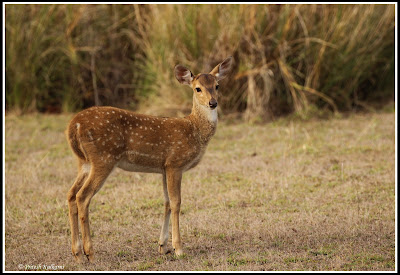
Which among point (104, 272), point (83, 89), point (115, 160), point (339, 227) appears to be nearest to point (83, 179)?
point (115, 160)

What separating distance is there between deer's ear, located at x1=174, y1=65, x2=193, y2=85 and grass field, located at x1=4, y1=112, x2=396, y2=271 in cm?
157

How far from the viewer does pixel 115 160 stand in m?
5.50

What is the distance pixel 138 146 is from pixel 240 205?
2.25m

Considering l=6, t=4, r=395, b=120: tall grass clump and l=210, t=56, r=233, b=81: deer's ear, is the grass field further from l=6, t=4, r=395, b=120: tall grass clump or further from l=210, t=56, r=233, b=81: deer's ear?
l=210, t=56, r=233, b=81: deer's ear

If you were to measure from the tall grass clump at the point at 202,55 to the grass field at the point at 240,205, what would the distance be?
3.72 ft

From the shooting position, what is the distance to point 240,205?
24.6 ft

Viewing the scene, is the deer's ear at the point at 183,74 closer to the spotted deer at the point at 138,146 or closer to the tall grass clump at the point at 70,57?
the spotted deer at the point at 138,146

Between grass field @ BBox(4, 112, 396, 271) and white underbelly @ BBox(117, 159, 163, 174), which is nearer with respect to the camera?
white underbelly @ BBox(117, 159, 163, 174)

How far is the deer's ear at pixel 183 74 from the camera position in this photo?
19.8 feet

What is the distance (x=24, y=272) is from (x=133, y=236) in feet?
4.21

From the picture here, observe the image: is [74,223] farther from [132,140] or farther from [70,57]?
[70,57]

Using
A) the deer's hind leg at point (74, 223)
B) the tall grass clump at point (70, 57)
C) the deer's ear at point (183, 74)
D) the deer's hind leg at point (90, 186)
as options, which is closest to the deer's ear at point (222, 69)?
the deer's ear at point (183, 74)

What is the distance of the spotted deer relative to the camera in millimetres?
5445

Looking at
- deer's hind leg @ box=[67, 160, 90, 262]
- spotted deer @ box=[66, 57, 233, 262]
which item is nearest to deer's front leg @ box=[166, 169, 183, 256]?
spotted deer @ box=[66, 57, 233, 262]
